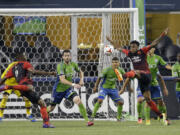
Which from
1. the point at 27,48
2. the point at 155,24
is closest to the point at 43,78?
the point at 27,48

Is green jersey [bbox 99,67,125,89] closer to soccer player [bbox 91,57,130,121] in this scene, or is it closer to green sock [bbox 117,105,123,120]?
soccer player [bbox 91,57,130,121]

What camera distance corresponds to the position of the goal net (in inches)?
588

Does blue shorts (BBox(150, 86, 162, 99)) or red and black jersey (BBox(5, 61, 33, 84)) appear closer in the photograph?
red and black jersey (BBox(5, 61, 33, 84))

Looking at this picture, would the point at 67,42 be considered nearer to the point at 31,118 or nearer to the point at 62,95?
the point at 31,118

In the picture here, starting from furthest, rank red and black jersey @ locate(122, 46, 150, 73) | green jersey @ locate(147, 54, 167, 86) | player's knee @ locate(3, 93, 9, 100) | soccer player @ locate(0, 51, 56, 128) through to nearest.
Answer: player's knee @ locate(3, 93, 9, 100) → green jersey @ locate(147, 54, 167, 86) → red and black jersey @ locate(122, 46, 150, 73) → soccer player @ locate(0, 51, 56, 128)

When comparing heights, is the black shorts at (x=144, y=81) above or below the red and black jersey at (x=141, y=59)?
below

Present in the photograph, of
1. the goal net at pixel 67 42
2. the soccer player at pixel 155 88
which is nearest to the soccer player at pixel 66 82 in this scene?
the soccer player at pixel 155 88

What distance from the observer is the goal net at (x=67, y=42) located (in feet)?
49.0

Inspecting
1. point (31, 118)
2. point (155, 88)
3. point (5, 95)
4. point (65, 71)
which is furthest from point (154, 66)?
point (5, 95)

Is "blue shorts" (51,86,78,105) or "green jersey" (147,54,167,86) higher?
"green jersey" (147,54,167,86)

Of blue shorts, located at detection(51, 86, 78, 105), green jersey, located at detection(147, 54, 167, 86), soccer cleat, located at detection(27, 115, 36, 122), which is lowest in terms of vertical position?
soccer cleat, located at detection(27, 115, 36, 122)

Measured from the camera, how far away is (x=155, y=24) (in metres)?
18.9

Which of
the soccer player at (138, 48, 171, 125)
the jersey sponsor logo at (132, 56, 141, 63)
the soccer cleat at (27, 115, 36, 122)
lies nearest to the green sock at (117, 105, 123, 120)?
the soccer player at (138, 48, 171, 125)

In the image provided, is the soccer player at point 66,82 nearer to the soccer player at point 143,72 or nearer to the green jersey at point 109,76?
the soccer player at point 143,72
